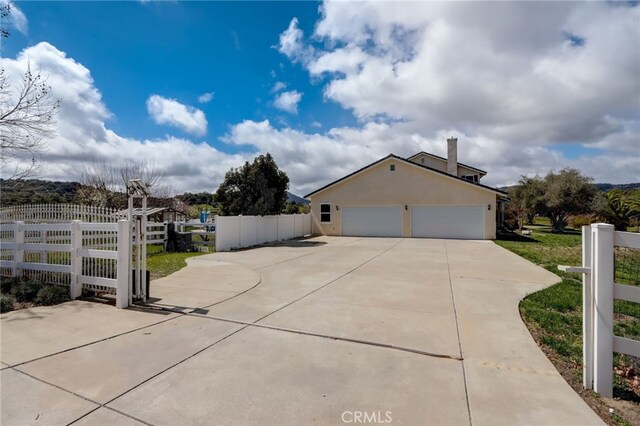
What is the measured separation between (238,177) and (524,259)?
13.7 metres

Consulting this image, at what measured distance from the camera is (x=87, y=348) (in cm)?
402

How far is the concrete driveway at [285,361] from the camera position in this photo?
2773mm

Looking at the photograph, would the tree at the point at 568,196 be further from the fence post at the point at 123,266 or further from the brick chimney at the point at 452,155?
the fence post at the point at 123,266

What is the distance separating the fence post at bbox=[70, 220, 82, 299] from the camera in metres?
6.36

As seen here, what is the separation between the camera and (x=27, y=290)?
6262 millimetres

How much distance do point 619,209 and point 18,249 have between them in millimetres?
31240

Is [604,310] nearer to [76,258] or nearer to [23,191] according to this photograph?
[76,258]

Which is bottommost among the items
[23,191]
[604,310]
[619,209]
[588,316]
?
[588,316]

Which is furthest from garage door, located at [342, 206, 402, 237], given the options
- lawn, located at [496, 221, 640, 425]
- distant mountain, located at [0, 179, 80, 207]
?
distant mountain, located at [0, 179, 80, 207]

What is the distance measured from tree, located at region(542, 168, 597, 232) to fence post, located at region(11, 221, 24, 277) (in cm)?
3289

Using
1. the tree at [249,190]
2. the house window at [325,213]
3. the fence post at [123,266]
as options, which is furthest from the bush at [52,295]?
the house window at [325,213]

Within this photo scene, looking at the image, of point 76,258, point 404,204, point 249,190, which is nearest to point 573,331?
point 76,258

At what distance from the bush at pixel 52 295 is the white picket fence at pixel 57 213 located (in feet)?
4.80

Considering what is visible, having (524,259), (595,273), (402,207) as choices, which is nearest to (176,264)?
(595,273)
